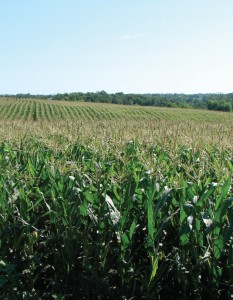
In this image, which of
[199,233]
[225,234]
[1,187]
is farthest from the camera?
[1,187]

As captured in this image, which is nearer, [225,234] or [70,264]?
[225,234]

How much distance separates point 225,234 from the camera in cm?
282

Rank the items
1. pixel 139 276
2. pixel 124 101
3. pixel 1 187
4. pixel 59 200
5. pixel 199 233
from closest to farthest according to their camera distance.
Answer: pixel 199 233 → pixel 139 276 → pixel 59 200 → pixel 1 187 → pixel 124 101

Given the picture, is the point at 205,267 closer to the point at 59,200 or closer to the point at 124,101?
the point at 59,200

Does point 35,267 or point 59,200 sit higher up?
point 59,200

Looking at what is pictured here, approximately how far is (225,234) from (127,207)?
963 millimetres

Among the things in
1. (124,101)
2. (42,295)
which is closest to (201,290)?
(42,295)

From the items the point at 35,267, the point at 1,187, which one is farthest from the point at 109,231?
the point at 1,187

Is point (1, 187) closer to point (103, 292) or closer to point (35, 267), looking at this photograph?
point (35, 267)

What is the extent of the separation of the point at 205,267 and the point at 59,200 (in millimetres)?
1641

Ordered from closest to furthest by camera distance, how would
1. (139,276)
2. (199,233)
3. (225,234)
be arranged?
(225,234)
(199,233)
(139,276)

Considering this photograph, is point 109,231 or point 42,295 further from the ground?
point 109,231

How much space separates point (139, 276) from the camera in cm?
330

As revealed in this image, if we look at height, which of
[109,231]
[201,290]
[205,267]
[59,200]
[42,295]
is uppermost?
[59,200]
